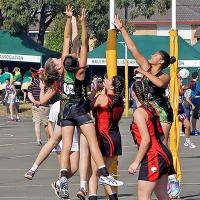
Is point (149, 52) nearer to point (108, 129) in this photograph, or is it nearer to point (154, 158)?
point (108, 129)

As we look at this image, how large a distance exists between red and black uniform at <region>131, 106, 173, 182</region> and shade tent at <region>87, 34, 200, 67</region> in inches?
1399

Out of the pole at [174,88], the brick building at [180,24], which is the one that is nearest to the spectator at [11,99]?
the pole at [174,88]

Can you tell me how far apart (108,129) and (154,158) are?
2.56 metres

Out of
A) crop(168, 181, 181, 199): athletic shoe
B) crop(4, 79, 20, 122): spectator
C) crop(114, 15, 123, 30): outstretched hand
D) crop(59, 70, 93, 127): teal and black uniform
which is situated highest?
crop(114, 15, 123, 30): outstretched hand

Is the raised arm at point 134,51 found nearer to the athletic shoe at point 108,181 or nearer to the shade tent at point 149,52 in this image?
the athletic shoe at point 108,181

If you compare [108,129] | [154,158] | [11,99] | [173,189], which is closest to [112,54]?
[108,129]

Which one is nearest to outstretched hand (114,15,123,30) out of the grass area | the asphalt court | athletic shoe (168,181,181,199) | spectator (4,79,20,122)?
athletic shoe (168,181,181,199)

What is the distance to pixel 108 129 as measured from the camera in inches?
574

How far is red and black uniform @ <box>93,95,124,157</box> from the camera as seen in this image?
14.5m

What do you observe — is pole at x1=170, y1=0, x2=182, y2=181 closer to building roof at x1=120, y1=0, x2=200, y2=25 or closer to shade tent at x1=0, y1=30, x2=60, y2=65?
shade tent at x1=0, y1=30, x2=60, y2=65

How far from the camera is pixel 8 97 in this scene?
40969mm

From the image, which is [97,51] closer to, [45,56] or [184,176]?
[45,56]

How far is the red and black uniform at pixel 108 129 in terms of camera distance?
14477 mm

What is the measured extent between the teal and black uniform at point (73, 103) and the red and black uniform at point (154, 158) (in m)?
2.03
